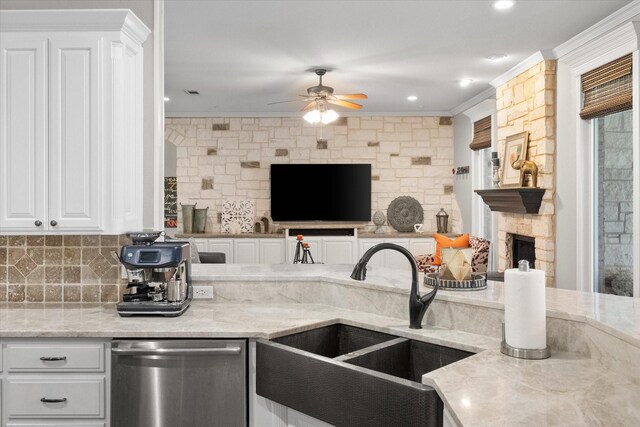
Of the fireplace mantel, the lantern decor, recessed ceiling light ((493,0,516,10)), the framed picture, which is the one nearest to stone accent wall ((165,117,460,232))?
the lantern decor

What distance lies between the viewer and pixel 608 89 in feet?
13.9

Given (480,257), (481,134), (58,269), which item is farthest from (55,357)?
(481,134)

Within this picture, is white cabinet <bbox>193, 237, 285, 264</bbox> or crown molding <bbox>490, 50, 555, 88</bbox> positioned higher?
crown molding <bbox>490, 50, 555, 88</bbox>

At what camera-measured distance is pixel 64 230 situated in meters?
2.53

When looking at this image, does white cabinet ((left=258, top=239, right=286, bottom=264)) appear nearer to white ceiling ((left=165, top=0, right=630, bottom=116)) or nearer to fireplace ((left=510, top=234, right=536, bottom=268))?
white ceiling ((left=165, top=0, right=630, bottom=116))

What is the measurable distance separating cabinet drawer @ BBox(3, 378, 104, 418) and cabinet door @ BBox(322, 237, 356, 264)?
18.0 ft

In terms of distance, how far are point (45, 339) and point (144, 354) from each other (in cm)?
44

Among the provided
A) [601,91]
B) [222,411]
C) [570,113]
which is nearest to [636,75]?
[601,91]

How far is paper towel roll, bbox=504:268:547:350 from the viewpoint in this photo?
172cm

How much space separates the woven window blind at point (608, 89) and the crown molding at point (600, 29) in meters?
0.25

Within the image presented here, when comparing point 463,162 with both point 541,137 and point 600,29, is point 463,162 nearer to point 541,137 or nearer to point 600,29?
point 541,137

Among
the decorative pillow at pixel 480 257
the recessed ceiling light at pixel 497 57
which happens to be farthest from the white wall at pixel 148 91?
the recessed ceiling light at pixel 497 57

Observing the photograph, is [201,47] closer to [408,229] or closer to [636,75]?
[636,75]

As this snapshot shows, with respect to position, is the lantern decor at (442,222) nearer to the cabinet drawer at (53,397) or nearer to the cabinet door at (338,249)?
the cabinet door at (338,249)
